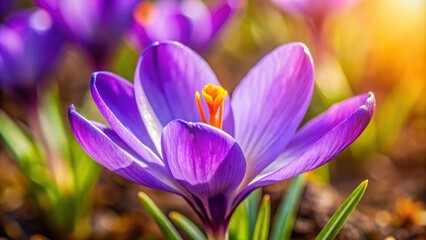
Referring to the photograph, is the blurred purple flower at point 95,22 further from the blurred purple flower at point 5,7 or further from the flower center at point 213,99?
the flower center at point 213,99

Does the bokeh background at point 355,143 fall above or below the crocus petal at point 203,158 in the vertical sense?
below

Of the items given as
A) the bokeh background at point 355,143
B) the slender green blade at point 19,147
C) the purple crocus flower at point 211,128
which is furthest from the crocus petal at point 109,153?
the slender green blade at point 19,147

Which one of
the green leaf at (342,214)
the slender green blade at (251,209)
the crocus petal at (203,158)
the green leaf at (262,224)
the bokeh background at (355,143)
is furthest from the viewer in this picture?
the bokeh background at (355,143)

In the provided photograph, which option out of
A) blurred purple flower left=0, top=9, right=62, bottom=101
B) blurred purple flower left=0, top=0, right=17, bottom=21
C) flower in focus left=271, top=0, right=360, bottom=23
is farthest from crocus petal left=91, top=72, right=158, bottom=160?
blurred purple flower left=0, top=0, right=17, bottom=21

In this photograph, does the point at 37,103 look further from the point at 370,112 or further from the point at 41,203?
the point at 370,112

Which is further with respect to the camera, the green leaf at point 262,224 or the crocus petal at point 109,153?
the green leaf at point 262,224

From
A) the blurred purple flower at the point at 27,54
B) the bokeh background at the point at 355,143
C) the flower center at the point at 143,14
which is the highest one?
the flower center at the point at 143,14

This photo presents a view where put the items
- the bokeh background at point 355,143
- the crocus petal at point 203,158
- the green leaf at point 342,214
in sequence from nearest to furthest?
the crocus petal at point 203,158 → the green leaf at point 342,214 → the bokeh background at point 355,143

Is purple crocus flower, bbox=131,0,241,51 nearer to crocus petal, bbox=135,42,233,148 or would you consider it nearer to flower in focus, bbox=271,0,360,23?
flower in focus, bbox=271,0,360,23
